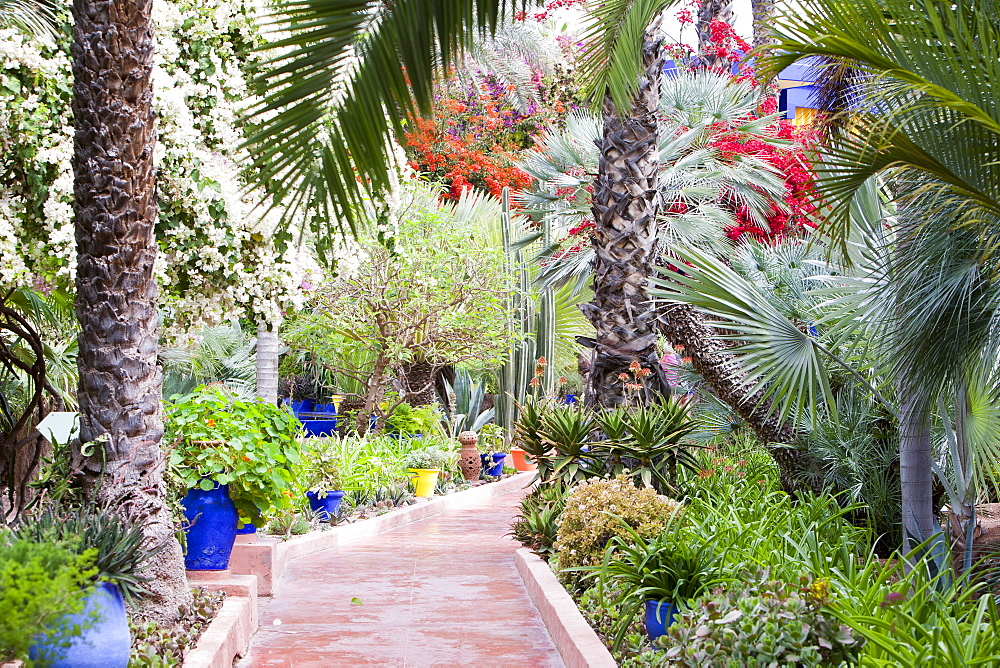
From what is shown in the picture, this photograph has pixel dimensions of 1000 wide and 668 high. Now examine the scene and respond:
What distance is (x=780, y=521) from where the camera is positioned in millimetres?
6203

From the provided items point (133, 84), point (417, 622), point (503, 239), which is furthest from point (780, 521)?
point (503, 239)

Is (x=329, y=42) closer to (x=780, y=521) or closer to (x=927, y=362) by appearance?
(x=927, y=362)

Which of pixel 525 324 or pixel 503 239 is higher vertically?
pixel 503 239

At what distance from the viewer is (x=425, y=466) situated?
43.7 feet

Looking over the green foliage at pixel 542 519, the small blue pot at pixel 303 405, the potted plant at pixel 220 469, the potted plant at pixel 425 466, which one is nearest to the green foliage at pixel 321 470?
the potted plant at pixel 425 466

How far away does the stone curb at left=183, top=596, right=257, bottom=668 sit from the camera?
472 cm

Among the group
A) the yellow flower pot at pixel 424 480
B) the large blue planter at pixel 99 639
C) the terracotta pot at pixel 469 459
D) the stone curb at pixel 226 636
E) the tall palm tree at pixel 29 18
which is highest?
the tall palm tree at pixel 29 18

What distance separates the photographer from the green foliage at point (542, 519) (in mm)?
8367

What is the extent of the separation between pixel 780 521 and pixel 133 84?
4.72m

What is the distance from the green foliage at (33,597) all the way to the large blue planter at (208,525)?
2.70 meters

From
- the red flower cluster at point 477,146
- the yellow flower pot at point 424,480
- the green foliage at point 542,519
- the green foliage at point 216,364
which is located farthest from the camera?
the red flower cluster at point 477,146

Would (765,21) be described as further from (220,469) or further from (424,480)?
(424,480)

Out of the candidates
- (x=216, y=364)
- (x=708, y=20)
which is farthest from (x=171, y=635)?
(x=708, y=20)

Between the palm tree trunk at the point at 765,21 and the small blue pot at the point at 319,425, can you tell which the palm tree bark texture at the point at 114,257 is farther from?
the small blue pot at the point at 319,425
